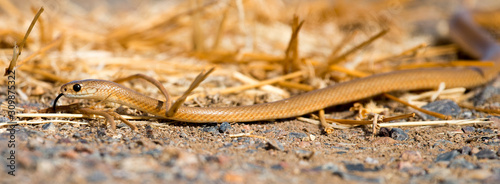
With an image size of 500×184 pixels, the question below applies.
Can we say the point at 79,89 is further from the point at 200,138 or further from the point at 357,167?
the point at 357,167

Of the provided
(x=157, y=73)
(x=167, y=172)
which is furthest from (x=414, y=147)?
(x=157, y=73)

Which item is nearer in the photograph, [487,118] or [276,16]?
[487,118]

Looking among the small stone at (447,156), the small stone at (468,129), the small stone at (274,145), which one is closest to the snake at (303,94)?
the small stone at (274,145)

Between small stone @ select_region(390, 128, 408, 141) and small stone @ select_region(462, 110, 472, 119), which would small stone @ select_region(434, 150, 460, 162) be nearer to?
small stone @ select_region(390, 128, 408, 141)

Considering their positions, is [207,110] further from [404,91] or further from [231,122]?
[404,91]

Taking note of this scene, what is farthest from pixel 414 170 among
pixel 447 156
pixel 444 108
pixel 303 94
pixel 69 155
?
pixel 69 155

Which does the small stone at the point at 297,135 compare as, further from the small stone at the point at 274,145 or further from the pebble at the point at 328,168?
the pebble at the point at 328,168

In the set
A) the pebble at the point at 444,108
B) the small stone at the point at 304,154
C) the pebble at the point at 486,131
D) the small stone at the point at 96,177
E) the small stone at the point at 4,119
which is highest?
the pebble at the point at 444,108

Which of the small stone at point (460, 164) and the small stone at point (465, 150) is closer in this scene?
the small stone at point (460, 164)
